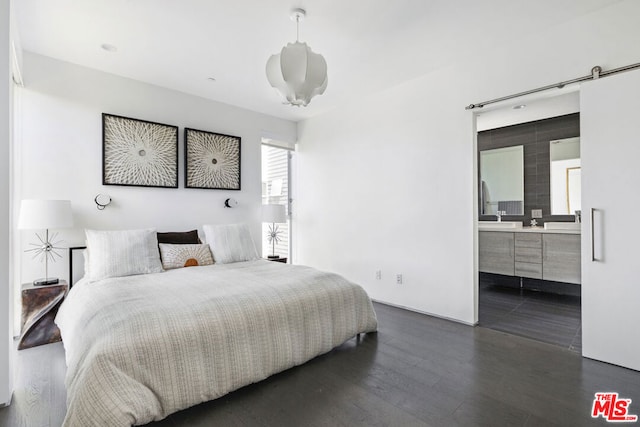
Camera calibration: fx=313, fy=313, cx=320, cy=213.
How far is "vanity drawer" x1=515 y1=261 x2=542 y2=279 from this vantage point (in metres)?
4.21

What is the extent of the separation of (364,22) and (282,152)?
9.99 feet

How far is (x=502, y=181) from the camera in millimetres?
4949

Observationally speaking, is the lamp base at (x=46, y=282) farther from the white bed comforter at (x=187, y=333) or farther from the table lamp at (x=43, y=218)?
the white bed comforter at (x=187, y=333)

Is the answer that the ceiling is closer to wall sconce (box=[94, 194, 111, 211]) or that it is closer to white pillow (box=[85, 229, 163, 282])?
wall sconce (box=[94, 194, 111, 211])

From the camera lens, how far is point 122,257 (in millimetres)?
2941

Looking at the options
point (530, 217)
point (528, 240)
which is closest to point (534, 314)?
point (528, 240)

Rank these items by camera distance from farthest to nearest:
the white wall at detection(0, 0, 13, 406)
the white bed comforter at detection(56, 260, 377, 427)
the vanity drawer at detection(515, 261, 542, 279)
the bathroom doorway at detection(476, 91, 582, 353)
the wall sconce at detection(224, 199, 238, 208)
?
the wall sconce at detection(224, 199, 238, 208) → the vanity drawer at detection(515, 261, 542, 279) → the bathroom doorway at detection(476, 91, 582, 353) → the white wall at detection(0, 0, 13, 406) → the white bed comforter at detection(56, 260, 377, 427)

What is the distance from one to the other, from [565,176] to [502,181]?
0.79 meters

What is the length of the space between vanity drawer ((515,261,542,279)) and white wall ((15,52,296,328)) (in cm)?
426

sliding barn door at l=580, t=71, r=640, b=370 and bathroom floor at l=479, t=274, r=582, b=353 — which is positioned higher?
sliding barn door at l=580, t=71, r=640, b=370

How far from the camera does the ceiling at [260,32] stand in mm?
2363

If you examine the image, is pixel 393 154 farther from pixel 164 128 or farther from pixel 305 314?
pixel 164 128

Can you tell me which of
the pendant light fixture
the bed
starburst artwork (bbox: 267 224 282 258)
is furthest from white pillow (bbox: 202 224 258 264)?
the pendant light fixture

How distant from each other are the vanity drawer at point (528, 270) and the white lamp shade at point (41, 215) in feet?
17.6
